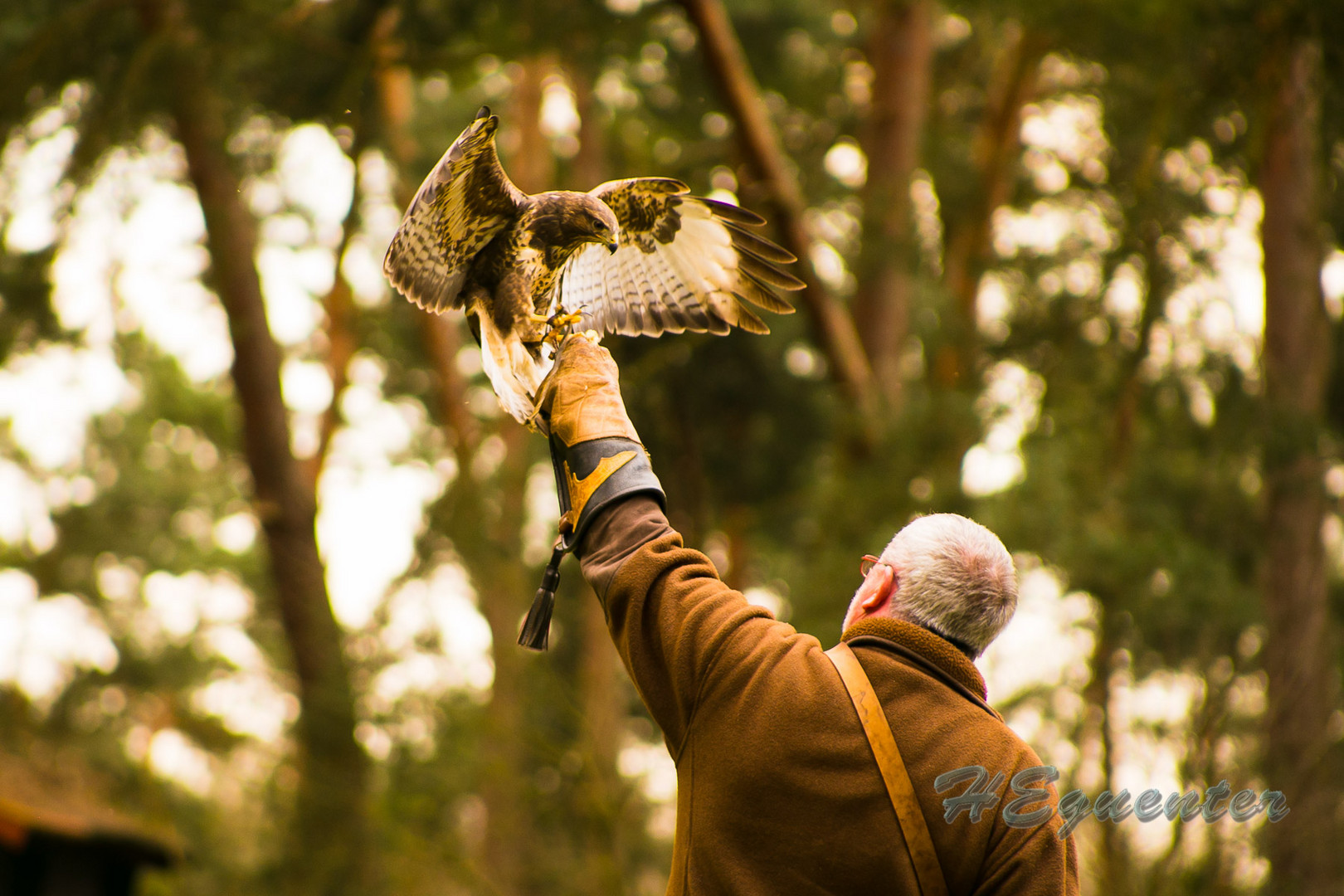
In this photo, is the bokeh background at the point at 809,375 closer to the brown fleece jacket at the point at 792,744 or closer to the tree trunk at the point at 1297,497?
the tree trunk at the point at 1297,497

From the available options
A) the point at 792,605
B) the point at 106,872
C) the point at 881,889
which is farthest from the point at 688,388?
the point at 106,872

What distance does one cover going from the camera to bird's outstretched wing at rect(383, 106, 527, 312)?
1.90 m

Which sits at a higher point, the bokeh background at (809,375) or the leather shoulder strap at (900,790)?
the bokeh background at (809,375)

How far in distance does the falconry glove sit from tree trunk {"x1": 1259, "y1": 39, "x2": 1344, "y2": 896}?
468 cm

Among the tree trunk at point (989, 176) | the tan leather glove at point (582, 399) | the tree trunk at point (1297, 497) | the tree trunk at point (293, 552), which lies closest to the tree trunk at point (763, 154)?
the tree trunk at point (989, 176)

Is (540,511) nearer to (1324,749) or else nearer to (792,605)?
(792,605)

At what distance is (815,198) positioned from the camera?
974cm

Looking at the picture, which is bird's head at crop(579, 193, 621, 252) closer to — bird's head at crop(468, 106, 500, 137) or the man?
bird's head at crop(468, 106, 500, 137)

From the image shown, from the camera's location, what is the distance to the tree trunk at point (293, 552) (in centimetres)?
770

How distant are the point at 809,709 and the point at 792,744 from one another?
0.06 meters

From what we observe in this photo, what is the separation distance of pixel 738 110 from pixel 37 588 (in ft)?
42.9

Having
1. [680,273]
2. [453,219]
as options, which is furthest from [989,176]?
[453,219]

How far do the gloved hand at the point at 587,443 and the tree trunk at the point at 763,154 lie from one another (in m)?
4.32

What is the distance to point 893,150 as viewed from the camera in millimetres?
8711
